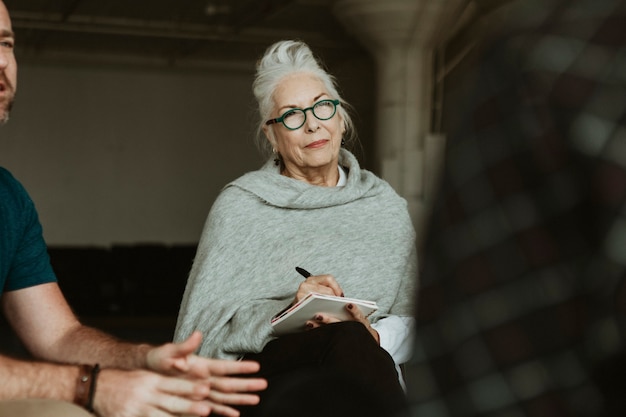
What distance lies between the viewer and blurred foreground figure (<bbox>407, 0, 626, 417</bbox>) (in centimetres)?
46

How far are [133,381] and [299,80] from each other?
2.02 m

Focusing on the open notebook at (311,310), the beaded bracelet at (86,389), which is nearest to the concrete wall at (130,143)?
A: the open notebook at (311,310)

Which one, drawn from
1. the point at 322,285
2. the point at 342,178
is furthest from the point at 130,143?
the point at 322,285

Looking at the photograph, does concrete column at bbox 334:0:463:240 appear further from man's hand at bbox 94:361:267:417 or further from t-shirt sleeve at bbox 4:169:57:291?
man's hand at bbox 94:361:267:417

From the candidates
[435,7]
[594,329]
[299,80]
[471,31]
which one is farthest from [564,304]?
[471,31]

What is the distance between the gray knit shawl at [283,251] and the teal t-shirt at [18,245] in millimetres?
990

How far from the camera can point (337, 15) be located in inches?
455

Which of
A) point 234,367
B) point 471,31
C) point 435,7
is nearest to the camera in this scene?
point 234,367

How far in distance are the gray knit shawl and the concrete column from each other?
7.51 m

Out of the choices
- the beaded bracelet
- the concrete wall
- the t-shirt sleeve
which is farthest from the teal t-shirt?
the concrete wall

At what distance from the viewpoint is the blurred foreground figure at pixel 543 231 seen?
46cm

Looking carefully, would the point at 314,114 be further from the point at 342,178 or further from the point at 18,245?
the point at 18,245

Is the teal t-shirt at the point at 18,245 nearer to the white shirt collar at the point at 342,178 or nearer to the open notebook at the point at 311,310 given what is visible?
the open notebook at the point at 311,310

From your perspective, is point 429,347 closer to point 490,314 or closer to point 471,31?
point 490,314
